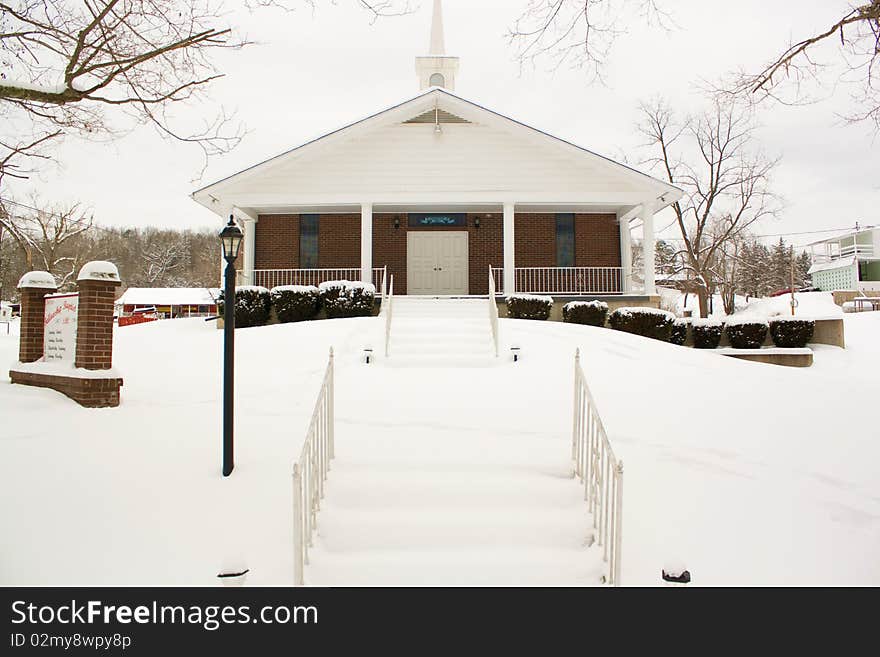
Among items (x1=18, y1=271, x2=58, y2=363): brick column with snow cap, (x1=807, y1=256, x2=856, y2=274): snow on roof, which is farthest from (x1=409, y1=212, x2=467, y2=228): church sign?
(x1=807, y1=256, x2=856, y2=274): snow on roof

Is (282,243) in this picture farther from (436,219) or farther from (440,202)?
(440,202)

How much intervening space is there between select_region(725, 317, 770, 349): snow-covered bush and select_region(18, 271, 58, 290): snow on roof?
585 inches

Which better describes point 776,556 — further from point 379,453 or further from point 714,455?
point 379,453

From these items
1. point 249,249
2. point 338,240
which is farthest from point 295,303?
point 338,240

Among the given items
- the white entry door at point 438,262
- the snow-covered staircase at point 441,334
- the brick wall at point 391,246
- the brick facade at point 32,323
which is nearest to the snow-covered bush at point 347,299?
the snow-covered staircase at point 441,334

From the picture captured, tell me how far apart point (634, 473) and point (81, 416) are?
6.31 m

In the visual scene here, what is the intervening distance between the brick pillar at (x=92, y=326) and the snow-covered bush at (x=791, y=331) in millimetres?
15298

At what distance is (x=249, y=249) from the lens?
18.2m

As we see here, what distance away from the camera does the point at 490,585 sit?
13.9 ft

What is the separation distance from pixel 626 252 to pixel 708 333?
13.7 feet

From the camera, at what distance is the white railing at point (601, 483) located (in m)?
4.16

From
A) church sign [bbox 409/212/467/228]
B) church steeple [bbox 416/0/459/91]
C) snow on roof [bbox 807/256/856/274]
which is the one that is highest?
church steeple [bbox 416/0/459/91]

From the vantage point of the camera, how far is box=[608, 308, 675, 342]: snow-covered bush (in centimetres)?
1485

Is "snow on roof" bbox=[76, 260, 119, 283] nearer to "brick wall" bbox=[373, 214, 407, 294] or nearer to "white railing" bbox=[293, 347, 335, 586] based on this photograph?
"white railing" bbox=[293, 347, 335, 586]
